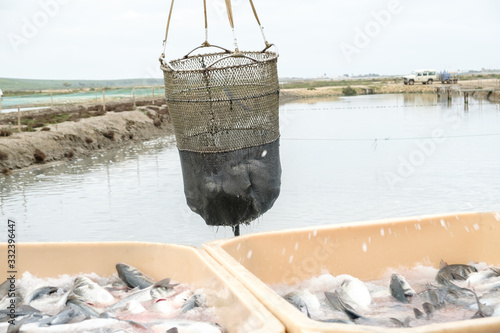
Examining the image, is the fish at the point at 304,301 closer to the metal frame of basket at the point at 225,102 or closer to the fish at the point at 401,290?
the fish at the point at 401,290

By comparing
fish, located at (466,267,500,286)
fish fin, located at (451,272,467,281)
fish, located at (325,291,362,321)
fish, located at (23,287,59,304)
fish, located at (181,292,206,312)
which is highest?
fish, located at (181,292,206,312)

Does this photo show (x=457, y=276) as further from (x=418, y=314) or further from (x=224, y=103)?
(x=224, y=103)

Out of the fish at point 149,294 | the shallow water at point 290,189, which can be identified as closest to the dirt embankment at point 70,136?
the shallow water at point 290,189

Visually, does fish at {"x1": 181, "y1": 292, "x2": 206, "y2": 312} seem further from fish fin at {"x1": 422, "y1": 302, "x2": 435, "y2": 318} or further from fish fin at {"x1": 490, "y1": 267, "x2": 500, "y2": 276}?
fish fin at {"x1": 490, "y1": 267, "x2": 500, "y2": 276}

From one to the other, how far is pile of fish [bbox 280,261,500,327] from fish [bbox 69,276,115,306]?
130cm

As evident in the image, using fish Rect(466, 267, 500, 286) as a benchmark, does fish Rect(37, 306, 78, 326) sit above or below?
above

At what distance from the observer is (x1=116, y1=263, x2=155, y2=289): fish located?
468 cm

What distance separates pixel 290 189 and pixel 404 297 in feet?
27.5

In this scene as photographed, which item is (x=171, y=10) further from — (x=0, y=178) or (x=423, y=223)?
(x=0, y=178)

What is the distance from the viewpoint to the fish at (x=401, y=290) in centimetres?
452

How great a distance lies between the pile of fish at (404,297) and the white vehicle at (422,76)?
8411 centimetres

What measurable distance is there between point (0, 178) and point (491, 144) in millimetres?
14886

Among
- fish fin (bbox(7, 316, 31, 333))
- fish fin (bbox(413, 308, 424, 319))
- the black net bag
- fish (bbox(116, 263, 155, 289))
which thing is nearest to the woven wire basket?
the black net bag

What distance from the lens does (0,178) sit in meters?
16.2
